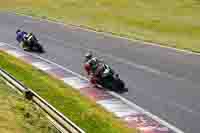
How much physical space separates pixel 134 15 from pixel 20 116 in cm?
3281

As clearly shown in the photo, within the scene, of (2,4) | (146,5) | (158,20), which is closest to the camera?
(158,20)

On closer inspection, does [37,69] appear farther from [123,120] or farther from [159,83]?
[123,120]

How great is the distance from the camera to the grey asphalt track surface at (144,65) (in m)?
17.9

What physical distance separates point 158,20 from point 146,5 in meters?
10.5

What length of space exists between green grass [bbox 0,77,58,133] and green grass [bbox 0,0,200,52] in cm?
1429

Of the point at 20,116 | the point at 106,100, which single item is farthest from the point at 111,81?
the point at 20,116

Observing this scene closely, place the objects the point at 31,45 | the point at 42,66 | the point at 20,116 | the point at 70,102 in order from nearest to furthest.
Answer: the point at 20,116 < the point at 70,102 < the point at 42,66 < the point at 31,45

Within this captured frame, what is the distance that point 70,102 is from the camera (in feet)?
63.4

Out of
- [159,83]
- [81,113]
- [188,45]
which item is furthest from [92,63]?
[188,45]

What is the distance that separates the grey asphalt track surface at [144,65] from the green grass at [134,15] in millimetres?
2376

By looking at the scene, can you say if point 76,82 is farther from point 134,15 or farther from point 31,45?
point 134,15

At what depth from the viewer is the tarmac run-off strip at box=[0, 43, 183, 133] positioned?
1631cm

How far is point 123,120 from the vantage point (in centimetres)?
1719

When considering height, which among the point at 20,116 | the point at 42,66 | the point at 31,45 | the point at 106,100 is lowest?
the point at 106,100
